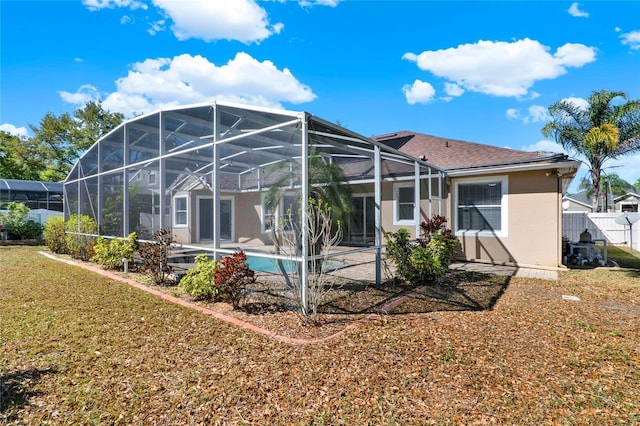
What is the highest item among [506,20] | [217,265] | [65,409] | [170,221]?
[506,20]

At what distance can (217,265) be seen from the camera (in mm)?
6172

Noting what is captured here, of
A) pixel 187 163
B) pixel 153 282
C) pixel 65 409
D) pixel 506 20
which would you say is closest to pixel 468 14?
pixel 506 20

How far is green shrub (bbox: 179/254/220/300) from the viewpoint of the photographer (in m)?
6.11

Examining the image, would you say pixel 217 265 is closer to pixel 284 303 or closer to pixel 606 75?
pixel 284 303

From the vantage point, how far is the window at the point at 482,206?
10438 millimetres

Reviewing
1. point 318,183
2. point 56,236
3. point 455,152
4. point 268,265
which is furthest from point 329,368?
point 56,236

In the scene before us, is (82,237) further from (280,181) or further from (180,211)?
(280,181)

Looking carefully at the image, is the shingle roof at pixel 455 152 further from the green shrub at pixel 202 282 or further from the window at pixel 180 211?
the green shrub at pixel 202 282

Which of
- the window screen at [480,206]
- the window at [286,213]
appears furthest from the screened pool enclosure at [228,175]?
the window screen at [480,206]

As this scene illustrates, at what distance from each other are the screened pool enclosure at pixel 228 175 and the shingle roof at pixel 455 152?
3.95 ft

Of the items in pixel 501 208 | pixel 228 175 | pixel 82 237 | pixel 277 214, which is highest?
pixel 228 175

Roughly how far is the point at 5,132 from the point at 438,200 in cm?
3810

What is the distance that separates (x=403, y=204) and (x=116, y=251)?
9.33 meters

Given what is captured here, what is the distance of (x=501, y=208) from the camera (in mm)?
10406
